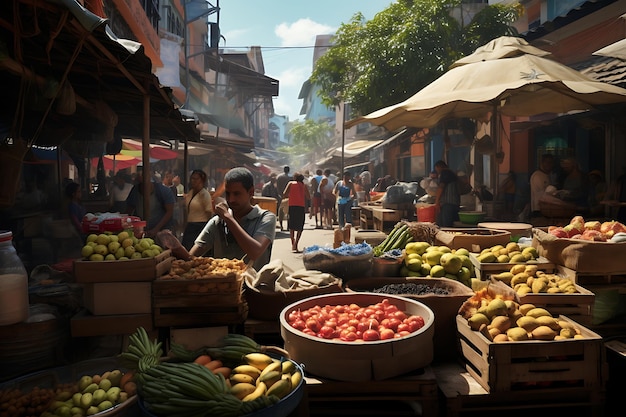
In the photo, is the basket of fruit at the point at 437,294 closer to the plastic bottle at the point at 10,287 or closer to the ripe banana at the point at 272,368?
the ripe banana at the point at 272,368

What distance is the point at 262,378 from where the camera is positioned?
7.92 ft

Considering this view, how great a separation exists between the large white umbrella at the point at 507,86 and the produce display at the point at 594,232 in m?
1.99

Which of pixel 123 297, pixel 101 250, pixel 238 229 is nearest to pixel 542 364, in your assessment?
pixel 238 229

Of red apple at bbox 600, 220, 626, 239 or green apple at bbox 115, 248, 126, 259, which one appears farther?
red apple at bbox 600, 220, 626, 239

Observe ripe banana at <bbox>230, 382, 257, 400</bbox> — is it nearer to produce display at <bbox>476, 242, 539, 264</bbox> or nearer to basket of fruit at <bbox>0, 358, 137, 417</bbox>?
basket of fruit at <bbox>0, 358, 137, 417</bbox>

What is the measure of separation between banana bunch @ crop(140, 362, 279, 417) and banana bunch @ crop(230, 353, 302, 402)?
0.21 feet

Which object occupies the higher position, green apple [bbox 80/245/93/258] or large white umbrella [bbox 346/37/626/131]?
large white umbrella [bbox 346/37/626/131]

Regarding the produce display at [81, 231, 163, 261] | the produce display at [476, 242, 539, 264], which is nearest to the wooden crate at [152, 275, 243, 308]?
the produce display at [81, 231, 163, 261]

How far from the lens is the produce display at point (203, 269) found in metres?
3.30

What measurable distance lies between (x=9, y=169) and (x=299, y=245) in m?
8.93

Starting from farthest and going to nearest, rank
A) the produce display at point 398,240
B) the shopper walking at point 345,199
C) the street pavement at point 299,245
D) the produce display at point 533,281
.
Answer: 1. the shopper walking at point 345,199
2. the street pavement at point 299,245
3. the produce display at point 398,240
4. the produce display at point 533,281

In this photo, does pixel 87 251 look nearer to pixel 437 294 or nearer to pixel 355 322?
pixel 355 322

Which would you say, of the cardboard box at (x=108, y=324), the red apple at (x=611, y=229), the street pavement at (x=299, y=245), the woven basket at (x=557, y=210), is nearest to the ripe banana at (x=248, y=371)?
the cardboard box at (x=108, y=324)

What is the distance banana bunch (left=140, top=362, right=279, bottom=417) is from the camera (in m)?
2.12
